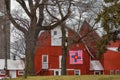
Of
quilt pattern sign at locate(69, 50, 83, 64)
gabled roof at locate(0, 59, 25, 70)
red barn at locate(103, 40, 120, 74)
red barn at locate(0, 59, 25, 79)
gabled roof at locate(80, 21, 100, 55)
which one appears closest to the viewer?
gabled roof at locate(80, 21, 100, 55)

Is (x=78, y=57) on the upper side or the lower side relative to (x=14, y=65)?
upper

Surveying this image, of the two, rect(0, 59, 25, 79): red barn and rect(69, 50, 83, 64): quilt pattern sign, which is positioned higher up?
rect(69, 50, 83, 64): quilt pattern sign

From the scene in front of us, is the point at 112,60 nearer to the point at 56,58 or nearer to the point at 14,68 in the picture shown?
the point at 56,58

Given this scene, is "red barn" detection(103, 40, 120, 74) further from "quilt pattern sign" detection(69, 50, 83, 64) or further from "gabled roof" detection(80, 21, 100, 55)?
"gabled roof" detection(80, 21, 100, 55)

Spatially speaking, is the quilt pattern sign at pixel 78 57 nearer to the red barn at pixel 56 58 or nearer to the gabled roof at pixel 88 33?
the red barn at pixel 56 58

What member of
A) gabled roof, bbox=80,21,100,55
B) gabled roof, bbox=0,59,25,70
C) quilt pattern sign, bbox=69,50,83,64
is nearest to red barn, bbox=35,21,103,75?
quilt pattern sign, bbox=69,50,83,64

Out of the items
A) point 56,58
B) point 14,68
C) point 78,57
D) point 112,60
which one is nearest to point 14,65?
point 14,68

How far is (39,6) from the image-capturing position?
40.1 meters

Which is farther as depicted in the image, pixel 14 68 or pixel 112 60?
pixel 112 60

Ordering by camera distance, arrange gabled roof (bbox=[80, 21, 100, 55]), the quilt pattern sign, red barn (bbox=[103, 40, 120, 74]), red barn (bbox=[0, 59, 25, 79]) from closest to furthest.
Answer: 1. gabled roof (bbox=[80, 21, 100, 55])
2. the quilt pattern sign
3. red barn (bbox=[0, 59, 25, 79])
4. red barn (bbox=[103, 40, 120, 74])

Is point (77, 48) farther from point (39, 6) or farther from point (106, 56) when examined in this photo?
point (39, 6)

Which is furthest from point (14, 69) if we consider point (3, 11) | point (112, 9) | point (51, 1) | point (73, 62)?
point (112, 9)

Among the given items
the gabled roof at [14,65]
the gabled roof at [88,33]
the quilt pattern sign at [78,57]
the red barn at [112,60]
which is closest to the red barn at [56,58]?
the quilt pattern sign at [78,57]

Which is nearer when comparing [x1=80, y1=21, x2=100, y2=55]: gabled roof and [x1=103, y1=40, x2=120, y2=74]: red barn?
[x1=80, y1=21, x2=100, y2=55]: gabled roof
